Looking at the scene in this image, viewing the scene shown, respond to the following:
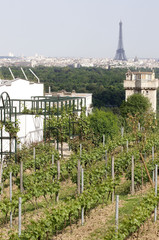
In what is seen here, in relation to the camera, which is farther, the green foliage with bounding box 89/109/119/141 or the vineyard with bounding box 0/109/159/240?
the green foliage with bounding box 89/109/119/141

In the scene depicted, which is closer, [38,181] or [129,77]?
[38,181]

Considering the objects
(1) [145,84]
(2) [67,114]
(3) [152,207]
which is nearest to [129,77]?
(1) [145,84]

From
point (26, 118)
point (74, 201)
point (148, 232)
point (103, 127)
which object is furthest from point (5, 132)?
point (148, 232)

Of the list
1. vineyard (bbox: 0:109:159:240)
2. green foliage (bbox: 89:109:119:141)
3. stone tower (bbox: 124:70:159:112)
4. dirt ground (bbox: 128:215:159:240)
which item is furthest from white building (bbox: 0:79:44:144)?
stone tower (bbox: 124:70:159:112)

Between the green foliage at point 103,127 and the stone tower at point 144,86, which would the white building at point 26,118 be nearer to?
the green foliage at point 103,127

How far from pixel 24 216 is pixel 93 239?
6.75 feet

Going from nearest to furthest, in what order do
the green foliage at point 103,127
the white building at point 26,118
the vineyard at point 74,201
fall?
the vineyard at point 74,201 → the white building at point 26,118 → the green foliage at point 103,127

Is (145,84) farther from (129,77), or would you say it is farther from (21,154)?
(21,154)

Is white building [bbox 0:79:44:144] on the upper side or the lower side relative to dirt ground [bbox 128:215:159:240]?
upper

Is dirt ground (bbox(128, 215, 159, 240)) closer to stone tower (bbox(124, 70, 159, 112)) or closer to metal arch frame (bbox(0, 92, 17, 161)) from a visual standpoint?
metal arch frame (bbox(0, 92, 17, 161))

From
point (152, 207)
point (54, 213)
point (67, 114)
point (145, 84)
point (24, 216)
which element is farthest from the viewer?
point (145, 84)

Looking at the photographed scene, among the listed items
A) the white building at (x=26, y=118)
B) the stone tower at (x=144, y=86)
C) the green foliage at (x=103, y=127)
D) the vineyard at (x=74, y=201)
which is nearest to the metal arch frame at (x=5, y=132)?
the vineyard at (x=74, y=201)

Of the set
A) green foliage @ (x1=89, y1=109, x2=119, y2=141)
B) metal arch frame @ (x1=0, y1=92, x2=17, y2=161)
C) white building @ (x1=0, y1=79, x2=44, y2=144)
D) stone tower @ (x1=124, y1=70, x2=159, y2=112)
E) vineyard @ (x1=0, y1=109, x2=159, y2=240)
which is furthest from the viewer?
stone tower @ (x1=124, y1=70, x2=159, y2=112)

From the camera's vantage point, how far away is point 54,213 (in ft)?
28.6
